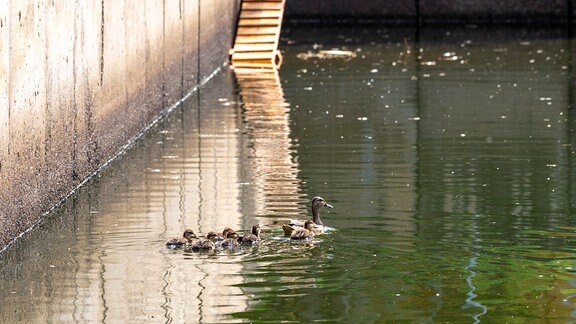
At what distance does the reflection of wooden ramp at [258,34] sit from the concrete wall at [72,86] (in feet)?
15.5

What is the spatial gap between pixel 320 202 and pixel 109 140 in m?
4.71

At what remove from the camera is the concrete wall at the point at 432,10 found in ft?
121

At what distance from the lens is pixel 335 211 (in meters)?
15.0

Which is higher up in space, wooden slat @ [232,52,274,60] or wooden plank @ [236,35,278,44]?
wooden plank @ [236,35,278,44]

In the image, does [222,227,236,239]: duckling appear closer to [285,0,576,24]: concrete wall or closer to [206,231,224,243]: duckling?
[206,231,224,243]: duckling

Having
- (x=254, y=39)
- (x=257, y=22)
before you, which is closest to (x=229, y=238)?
(x=254, y=39)

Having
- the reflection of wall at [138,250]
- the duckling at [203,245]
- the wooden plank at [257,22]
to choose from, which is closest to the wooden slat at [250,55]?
the wooden plank at [257,22]

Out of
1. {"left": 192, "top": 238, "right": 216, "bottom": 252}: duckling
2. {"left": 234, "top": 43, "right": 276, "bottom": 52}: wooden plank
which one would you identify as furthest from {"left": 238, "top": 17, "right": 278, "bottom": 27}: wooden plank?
{"left": 192, "top": 238, "right": 216, "bottom": 252}: duckling

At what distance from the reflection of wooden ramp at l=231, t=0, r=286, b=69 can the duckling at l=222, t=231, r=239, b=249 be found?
15.6m

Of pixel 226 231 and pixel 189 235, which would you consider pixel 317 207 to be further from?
pixel 189 235

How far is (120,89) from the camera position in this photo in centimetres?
1927

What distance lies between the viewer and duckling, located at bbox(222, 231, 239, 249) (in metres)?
13.1

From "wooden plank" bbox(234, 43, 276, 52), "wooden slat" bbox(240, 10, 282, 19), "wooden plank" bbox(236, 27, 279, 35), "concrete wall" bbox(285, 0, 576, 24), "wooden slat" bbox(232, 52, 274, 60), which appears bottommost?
"wooden slat" bbox(232, 52, 274, 60)

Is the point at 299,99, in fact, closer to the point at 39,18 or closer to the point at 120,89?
the point at 120,89
